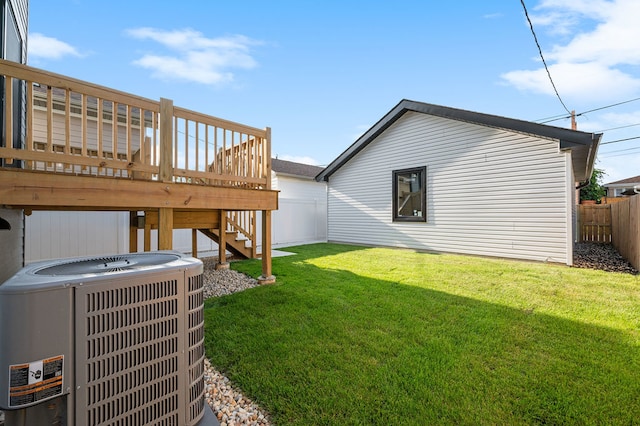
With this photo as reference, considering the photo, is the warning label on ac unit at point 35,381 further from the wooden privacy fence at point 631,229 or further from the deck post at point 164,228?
the wooden privacy fence at point 631,229

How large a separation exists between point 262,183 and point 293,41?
220 inches

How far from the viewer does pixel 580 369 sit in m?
2.04

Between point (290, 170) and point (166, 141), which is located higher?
point (290, 170)

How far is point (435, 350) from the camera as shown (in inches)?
91.4

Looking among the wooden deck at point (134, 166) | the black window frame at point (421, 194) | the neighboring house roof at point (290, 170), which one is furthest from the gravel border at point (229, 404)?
→ the neighboring house roof at point (290, 170)

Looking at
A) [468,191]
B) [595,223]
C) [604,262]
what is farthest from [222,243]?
[595,223]

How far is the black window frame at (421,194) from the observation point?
7543mm

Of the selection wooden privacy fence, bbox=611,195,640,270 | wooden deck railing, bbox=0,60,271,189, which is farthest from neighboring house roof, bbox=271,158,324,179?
wooden privacy fence, bbox=611,195,640,270

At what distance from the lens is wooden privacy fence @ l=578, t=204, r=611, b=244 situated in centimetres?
929

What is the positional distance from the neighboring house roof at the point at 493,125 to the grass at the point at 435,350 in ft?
8.31

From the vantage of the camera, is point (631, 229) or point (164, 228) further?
point (631, 229)

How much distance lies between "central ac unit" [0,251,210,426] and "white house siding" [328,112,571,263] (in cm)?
675

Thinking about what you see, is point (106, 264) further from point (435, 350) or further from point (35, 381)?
point (435, 350)

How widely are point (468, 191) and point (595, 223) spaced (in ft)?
20.9
